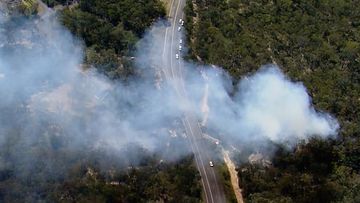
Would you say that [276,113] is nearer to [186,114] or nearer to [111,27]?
[186,114]

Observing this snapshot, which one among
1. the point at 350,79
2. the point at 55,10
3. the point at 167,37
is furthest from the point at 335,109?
the point at 55,10

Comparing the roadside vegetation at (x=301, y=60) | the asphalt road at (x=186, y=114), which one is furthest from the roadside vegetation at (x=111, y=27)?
the roadside vegetation at (x=301, y=60)

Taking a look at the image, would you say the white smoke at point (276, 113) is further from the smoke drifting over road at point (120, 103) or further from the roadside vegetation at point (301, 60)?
the roadside vegetation at point (301, 60)

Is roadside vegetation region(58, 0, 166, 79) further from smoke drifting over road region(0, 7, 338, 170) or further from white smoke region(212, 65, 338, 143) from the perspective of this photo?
white smoke region(212, 65, 338, 143)

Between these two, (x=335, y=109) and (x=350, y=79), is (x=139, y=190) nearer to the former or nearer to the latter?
(x=335, y=109)

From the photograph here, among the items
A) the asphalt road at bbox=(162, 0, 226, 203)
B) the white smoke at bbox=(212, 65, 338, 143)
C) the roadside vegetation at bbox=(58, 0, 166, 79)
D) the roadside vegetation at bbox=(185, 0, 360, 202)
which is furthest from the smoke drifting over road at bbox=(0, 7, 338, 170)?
the roadside vegetation at bbox=(185, 0, 360, 202)

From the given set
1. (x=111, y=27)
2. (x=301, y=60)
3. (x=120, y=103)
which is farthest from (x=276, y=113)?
(x=111, y=27)
